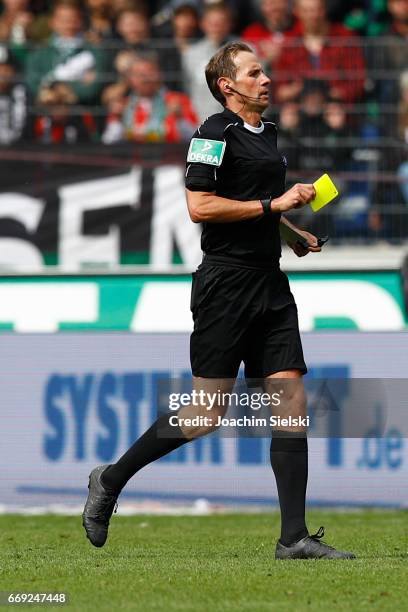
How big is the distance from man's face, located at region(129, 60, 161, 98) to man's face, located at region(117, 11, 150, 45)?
33.0 inches

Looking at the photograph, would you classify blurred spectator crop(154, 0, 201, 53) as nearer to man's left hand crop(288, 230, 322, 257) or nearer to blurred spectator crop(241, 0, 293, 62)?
blurred spectator crop(241, 0, 293, 62)

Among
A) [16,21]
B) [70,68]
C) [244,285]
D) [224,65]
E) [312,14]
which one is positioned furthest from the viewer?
[16,21]

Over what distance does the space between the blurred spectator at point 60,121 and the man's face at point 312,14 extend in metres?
2.28

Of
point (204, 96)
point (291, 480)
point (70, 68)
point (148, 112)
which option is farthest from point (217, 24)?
point (291, 480)

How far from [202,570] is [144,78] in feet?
25.0

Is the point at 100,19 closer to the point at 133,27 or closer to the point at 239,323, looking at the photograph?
the point at 133,27

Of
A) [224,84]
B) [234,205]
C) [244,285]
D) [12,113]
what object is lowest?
[244,285]

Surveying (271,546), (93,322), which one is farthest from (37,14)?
(271,546)

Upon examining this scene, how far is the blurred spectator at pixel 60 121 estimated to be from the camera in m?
12.9

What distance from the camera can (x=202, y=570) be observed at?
19.6 feet

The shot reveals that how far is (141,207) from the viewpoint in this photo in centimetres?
1278

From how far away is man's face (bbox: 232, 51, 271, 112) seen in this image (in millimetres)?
6395

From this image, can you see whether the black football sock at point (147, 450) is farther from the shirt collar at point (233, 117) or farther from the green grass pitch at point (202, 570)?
the shirt collar at point (233, 117)

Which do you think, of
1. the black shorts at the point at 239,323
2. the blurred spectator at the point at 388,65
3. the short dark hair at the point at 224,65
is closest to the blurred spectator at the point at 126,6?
the blurred spectator at the point at 388,65
